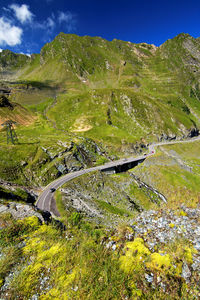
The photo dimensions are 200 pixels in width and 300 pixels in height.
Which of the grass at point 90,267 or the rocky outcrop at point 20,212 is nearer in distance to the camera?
the grass at point 90,267

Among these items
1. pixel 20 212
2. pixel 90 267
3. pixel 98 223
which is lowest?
pixel 98 223

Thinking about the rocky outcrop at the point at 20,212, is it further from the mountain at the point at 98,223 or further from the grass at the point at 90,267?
the grass at the point at 90,267

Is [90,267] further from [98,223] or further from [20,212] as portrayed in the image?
[98,223]

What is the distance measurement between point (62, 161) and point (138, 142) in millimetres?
67810

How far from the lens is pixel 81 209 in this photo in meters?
33.3

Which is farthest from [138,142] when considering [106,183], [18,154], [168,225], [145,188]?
[168,225]

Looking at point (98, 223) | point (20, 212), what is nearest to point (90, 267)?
point (20, 212)

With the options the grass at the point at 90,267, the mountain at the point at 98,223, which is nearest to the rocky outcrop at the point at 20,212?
the mountain at the point at 98,223

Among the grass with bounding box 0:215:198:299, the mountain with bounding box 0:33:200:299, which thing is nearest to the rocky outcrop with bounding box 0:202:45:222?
the mountain with bounding box 0:33:200:299

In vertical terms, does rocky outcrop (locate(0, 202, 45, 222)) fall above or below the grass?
below

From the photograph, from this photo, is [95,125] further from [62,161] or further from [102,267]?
[102,267]

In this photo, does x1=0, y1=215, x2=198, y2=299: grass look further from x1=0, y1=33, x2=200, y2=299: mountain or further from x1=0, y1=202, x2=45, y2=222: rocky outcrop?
x1=0, y1=202, x2=45, y2=222: rocky outcrop

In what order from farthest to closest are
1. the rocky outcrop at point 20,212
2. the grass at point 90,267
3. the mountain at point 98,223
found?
the rocky outcrop at point 20,212, the mountain at point 98,223, the grass at point 90,267

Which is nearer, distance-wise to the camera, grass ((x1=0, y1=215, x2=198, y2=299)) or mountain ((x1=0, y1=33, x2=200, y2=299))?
grass ((x1=0, y1=215, x2=198, y2=299))
